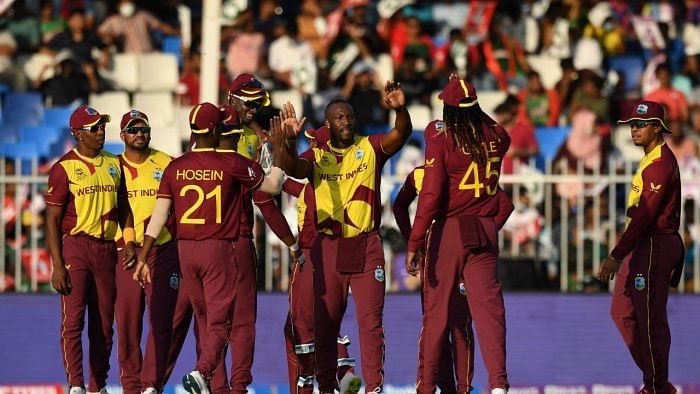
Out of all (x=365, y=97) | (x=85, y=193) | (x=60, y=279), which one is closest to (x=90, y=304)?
(x=60, y=279)

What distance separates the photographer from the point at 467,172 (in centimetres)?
1410

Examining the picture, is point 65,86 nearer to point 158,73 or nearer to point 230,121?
point 158,73

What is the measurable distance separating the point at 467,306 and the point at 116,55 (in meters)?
10.2

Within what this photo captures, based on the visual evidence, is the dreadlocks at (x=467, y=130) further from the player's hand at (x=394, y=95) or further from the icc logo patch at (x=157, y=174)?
the icc logo patch at (x=157, y=174)

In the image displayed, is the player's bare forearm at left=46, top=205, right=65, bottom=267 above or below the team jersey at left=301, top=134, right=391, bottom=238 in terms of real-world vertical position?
below

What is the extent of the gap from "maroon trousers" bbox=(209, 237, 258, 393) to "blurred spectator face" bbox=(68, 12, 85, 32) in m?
9.94

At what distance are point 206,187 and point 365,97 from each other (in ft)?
27.1

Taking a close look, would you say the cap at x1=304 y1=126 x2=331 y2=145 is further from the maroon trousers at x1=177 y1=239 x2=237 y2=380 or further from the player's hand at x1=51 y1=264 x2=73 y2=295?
the player's hand at x1=51 y1=264 x2=73 y2=295

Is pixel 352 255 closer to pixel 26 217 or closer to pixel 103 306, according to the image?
pixel 103 306

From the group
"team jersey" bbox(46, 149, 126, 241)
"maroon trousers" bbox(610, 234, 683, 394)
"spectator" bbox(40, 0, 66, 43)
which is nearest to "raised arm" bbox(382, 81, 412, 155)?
"maroon trousers" bbox(610, 234, 683, 394)

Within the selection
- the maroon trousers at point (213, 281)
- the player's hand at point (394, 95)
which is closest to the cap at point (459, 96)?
the player's hand at point (394, 95)

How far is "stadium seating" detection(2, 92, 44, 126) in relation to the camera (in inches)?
874

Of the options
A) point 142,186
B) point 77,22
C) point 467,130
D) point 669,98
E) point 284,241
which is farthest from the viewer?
point 77,22

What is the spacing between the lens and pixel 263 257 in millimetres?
18750
